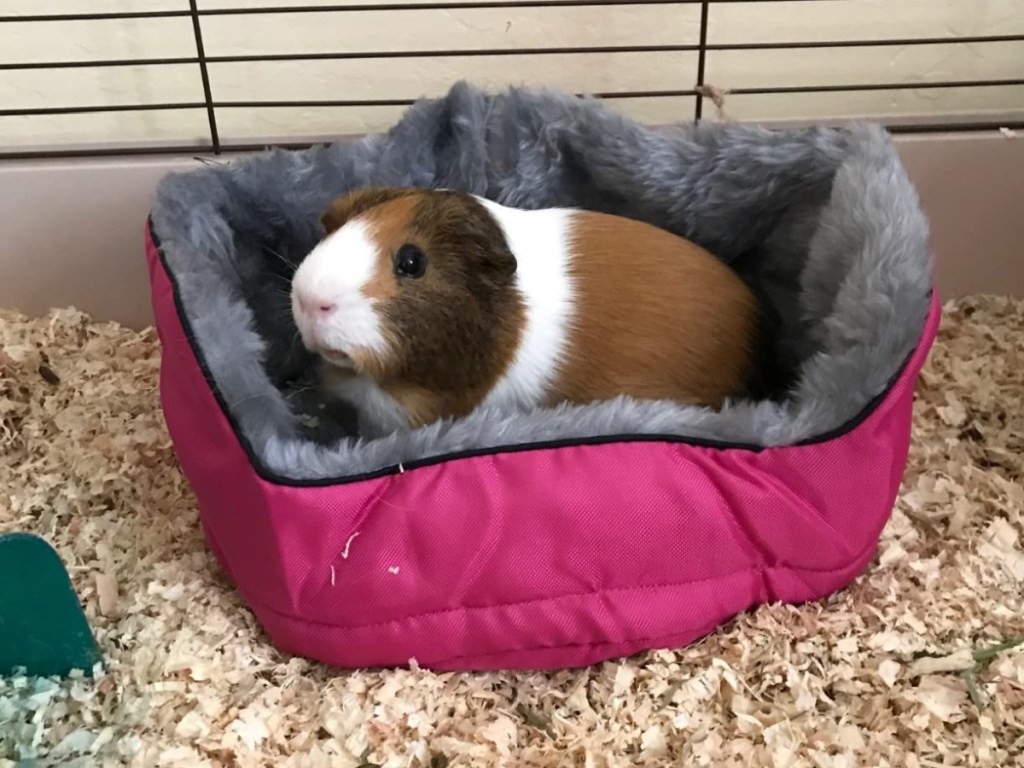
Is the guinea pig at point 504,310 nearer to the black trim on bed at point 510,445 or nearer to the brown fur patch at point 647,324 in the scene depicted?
the brown fur patch at point 647,324

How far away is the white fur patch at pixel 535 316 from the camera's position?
126cm

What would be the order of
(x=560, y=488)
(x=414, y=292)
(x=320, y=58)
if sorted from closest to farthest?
(x=560, y=488) < (x=414, y=292) < (x=320, y=58)

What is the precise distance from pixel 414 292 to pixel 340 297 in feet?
0.28

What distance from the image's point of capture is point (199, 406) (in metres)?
1.16

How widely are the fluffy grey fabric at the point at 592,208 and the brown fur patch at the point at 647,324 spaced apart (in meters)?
0.11

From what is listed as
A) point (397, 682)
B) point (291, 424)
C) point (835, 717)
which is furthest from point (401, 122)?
point (835, 717)

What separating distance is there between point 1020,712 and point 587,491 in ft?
1.70

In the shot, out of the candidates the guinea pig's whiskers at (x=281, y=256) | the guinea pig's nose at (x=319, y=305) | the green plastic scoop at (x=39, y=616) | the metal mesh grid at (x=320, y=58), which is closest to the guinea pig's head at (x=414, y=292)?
the guinea pig's nose at (x=319, y=305)

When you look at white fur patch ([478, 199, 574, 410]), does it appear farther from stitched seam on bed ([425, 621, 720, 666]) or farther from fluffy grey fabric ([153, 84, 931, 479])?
stitched seam on bed ([425, 621, 720, 666])

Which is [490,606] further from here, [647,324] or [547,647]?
[647,324]

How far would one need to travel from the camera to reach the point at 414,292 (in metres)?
1.17

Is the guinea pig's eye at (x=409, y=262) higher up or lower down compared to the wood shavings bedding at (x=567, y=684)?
higher up

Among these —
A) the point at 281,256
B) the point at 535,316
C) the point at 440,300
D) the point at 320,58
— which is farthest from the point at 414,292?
the point at 320,58

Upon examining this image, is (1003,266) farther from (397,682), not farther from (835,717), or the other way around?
(397,682)
